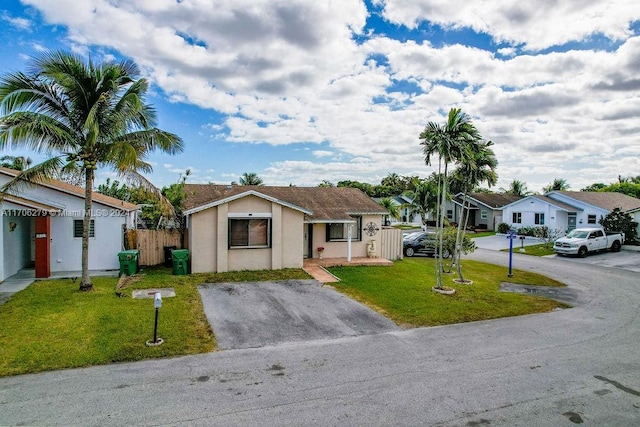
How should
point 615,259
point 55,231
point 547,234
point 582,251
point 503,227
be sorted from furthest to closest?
point 503,227 < point 547,234 < point 582,251 < point 615,259 < point 55,231

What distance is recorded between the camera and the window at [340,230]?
1922cm

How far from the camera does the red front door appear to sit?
44.3 feet

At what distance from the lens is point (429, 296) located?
1271cm

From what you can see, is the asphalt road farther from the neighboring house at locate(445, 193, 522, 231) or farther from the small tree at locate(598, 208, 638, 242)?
the neighboring house at locate(445, 193, 522, 231)

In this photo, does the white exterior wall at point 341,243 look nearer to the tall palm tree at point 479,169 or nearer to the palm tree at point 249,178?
the tall palm tree at point 479,169

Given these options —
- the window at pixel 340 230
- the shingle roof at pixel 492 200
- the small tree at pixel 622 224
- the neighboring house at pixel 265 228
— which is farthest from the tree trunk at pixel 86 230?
the shingle roof at pixel 492 200

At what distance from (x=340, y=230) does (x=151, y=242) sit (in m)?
9.07

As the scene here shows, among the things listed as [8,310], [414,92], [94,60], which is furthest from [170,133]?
[414,92]

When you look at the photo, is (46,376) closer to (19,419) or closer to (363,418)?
(19,419)

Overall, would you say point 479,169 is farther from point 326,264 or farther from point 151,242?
point 151,242

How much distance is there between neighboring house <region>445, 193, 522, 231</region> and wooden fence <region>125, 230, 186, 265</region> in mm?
30747

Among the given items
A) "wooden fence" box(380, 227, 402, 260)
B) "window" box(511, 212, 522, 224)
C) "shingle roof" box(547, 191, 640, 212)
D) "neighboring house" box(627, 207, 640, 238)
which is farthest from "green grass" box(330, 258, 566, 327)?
"window" box(511, 212, 522, 224)

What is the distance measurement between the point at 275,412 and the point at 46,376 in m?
4.20

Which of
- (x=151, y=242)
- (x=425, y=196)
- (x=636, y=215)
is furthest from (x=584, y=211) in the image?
(x=151, y=242)
